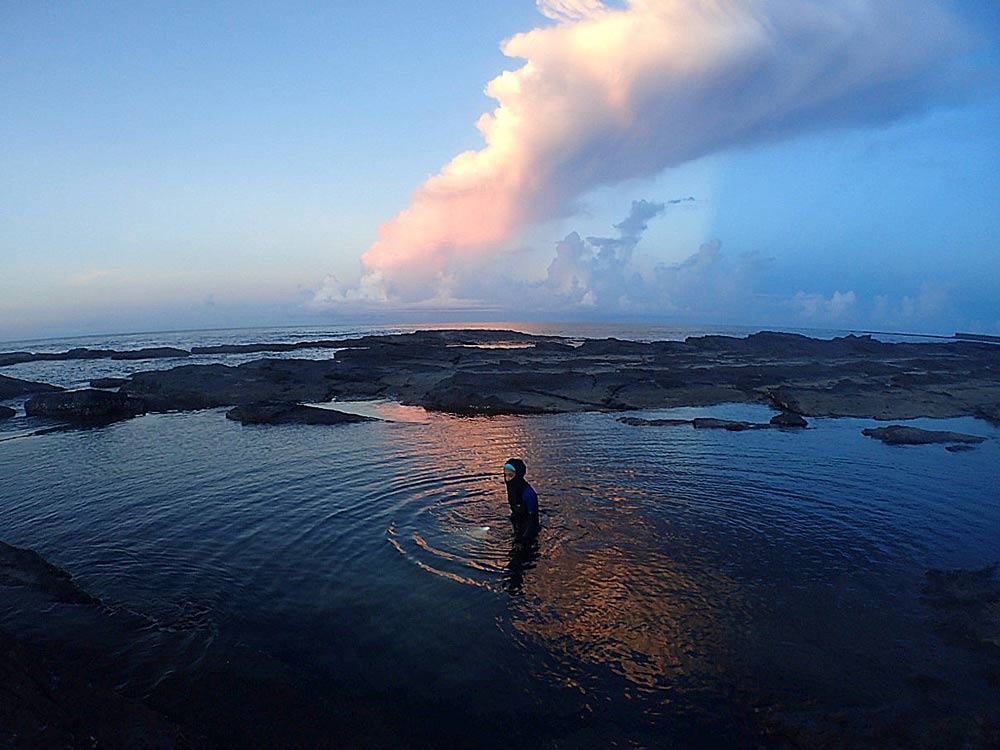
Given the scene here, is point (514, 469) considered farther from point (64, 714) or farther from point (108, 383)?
point (108, 383)

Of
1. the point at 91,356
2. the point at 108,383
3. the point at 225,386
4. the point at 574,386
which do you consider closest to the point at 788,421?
the point at 574,386

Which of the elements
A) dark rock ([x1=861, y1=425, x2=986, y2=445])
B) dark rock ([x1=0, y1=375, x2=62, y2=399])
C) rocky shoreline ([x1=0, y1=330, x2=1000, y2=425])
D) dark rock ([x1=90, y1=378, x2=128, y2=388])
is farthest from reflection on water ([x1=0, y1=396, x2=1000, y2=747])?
dark rock ([x1=90, y1=378, x2=128, y2=388])

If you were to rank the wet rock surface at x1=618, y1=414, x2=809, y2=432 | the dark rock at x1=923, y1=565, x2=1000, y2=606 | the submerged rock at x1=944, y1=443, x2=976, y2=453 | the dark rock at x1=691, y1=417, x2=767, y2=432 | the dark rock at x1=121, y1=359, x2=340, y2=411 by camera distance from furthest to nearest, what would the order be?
the dark rock at x1=121, y1=359, x2=340, y2=411
the wet rock surface at x1=618, y1=414, x2=809, y2=432
the dark rock at x1=691, y1=417, x2=767, y2=432
the submerged rock at x1=944, y1=443, x2=976, y2=453
the dark rock at x1=923, y1=565, x2=1000, y2=606

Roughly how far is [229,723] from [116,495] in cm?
1532

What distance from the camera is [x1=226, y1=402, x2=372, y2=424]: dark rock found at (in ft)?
113

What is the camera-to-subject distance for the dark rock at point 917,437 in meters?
29.6

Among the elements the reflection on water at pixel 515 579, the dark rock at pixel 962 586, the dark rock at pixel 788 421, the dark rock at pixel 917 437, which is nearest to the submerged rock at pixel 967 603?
the dark rock at pixel 962 586

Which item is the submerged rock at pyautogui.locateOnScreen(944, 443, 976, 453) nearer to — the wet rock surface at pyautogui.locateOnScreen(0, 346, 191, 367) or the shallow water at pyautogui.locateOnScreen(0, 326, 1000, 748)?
the shallow water at pyautogui.locateOnScreen(0, 326, 1000, 748)

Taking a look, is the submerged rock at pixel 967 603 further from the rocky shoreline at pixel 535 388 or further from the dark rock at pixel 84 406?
the dark rock at pixel 84 406

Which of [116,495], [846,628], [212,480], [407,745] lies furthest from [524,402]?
[407,745]

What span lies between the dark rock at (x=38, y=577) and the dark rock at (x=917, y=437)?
35165 millimetres

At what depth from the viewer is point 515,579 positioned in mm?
13766

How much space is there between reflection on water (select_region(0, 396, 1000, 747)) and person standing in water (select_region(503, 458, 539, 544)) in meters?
0.58

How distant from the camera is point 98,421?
117 ft
